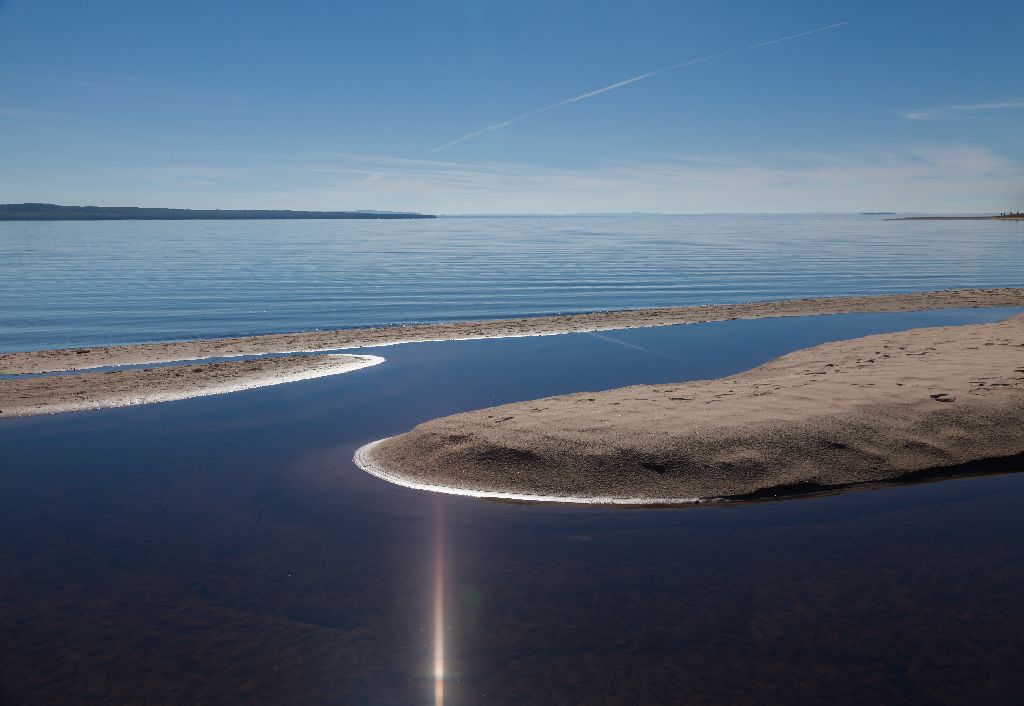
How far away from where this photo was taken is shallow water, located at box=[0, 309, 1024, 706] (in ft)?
19.0

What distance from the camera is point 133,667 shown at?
19.8 ft

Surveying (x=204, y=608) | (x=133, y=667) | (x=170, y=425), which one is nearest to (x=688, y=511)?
(x=204, y=608)

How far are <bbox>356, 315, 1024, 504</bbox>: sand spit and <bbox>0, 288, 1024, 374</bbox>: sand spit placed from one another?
12.3m

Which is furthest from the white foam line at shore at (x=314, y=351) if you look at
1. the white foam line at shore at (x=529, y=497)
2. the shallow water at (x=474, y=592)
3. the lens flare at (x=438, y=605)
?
the lens flare at (x=438, y=605)

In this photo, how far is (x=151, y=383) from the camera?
1780 cm

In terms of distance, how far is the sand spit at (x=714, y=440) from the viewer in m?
9.84

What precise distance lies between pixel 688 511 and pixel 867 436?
10.7ft

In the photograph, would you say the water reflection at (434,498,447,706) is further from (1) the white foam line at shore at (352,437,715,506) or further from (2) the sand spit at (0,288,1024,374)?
(2) the sand spit at (0,288,1024,374)

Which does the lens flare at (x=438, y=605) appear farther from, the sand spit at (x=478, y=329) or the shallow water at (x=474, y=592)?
the sand spit at (x=478, y=329)

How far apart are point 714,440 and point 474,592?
444 cm

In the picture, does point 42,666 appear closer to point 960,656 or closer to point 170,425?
point 960,656

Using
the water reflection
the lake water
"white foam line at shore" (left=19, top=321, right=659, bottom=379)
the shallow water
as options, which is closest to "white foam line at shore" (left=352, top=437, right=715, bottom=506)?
the shallow water

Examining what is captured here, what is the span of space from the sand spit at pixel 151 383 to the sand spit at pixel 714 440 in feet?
23.2

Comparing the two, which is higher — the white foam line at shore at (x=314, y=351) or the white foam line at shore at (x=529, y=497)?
the white foam line at shore at (x=314, y=351)
